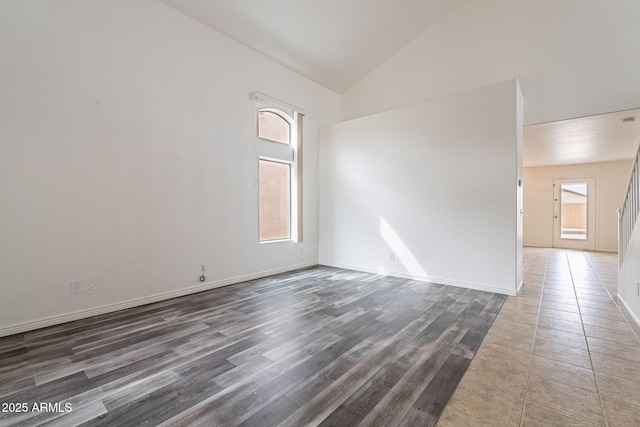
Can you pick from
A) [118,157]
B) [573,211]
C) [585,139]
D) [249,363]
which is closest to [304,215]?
[118,157]

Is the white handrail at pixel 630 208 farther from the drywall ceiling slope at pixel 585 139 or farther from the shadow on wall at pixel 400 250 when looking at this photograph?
the shadow on wall at pixel 400 250

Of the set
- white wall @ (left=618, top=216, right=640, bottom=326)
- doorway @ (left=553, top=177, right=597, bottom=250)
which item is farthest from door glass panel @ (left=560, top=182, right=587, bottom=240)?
white wall @ (left=618, top=216, right=640, bottom=326)

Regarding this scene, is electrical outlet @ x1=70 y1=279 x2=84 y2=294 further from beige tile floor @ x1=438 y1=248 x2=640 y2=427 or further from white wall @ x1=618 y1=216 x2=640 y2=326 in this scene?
white wall @ x1=618 y1=216 x2=640 y2=326

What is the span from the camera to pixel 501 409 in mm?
1687

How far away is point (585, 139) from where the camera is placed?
5.92 m

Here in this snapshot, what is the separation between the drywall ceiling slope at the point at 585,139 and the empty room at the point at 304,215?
0.10m

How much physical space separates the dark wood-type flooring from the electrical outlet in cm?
32

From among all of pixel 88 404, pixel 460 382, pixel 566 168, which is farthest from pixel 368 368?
pixel 566 168

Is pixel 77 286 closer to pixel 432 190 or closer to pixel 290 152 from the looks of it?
pixel 290 152

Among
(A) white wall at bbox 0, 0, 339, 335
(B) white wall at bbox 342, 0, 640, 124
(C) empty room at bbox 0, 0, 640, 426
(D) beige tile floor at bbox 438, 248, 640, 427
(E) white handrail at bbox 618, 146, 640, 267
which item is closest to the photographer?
(D) beige tile floor at bbox 438, 248, 640, 427

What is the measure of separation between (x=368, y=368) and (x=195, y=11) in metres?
4.55

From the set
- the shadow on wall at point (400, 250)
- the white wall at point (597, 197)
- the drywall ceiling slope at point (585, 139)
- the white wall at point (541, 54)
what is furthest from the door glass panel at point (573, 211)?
the shadow on wall at point (400, 250)

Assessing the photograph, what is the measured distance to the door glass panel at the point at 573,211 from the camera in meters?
8.91

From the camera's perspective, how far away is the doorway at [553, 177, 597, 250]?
28.7 ft
